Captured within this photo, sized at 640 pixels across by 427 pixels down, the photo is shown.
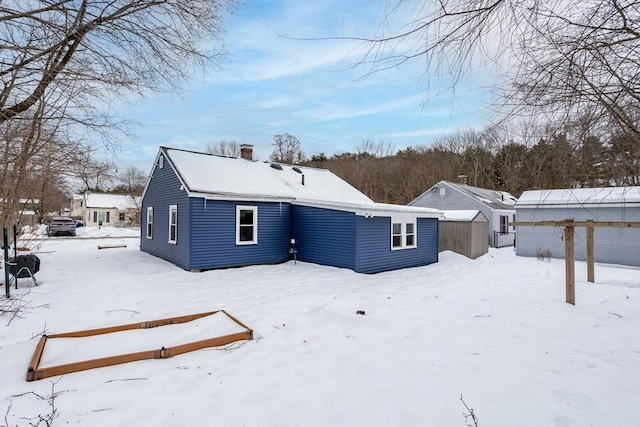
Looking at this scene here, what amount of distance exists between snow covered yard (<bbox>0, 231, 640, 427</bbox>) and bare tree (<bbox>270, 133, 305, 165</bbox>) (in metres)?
35.4

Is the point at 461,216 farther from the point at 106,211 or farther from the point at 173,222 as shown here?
the point at 106,211

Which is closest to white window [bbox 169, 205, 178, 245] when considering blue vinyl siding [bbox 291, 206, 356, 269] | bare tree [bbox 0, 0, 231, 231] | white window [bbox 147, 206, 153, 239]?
white window [bbox 147, 206, 153, 239]

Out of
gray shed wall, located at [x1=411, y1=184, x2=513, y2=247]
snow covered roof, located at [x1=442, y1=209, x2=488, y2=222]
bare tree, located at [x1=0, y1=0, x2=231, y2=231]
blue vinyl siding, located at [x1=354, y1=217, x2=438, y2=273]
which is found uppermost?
bare tree, located at [x1=0, y1=0, x2=231, y2=231]

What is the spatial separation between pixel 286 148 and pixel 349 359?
40802 millimetres

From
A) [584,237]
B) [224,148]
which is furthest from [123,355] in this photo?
[224,148]

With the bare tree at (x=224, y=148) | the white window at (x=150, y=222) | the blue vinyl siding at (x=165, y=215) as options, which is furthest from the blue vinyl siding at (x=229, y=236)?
the bare tree at (x=224, y=148)

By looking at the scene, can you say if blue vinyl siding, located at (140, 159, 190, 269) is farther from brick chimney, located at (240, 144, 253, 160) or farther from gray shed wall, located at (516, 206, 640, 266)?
gray shed wall, located at (516, 206, 640, 266)

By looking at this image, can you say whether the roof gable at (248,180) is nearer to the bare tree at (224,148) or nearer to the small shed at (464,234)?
the small shed at (464,234)

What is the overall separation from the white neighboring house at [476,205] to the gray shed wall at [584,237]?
12.6 ft

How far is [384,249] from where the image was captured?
38.8 ft

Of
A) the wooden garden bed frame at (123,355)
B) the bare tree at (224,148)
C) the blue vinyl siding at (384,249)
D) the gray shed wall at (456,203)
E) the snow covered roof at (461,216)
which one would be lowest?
the wooden garden bed frame at (123,355)

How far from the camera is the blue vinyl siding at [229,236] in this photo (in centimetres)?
1075

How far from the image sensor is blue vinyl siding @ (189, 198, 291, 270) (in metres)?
10.8

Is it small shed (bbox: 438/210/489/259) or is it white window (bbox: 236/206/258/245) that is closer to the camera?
white window (bbox: 236/206/258/245)
